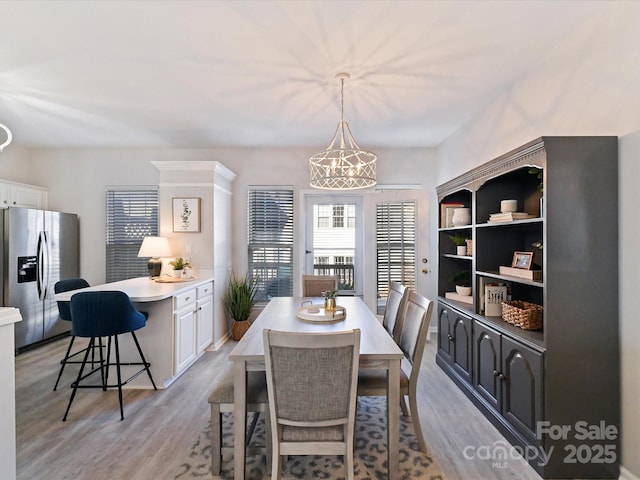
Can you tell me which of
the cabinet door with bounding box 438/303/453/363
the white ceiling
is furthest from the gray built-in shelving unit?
the cabinet door with bounding box 438/303/453/363

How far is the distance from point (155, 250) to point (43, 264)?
1558 mm

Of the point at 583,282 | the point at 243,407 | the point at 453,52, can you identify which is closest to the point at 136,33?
the point at 453,52

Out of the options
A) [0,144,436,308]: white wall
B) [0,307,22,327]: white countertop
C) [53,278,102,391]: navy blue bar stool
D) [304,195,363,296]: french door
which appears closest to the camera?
[0,307,22,327]: white countertop

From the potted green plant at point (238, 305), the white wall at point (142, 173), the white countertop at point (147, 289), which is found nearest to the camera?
the white countertop at point (147, 289)

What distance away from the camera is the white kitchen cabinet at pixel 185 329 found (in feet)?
10.9

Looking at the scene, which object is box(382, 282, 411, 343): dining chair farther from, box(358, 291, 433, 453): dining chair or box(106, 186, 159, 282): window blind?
box(106, 186, 159, 282): window blind

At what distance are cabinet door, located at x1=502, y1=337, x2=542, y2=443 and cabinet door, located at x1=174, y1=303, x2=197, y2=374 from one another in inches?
108

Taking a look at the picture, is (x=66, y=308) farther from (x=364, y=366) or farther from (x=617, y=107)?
(x=617, y=107)

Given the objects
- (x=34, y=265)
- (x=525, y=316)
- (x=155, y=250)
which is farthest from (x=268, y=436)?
(x=34, y=265)

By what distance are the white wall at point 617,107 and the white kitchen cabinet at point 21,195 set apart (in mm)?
5629

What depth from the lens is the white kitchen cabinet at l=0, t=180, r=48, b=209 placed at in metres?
4.21

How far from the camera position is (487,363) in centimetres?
263

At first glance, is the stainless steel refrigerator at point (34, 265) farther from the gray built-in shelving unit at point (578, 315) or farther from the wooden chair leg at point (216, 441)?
the gray built-in shelving unit at point (578, 315)

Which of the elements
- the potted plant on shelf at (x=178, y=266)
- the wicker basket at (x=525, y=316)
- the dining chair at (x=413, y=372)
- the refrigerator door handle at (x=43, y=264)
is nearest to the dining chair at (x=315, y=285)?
the potted plant on shelf at (x=178, y=266)
